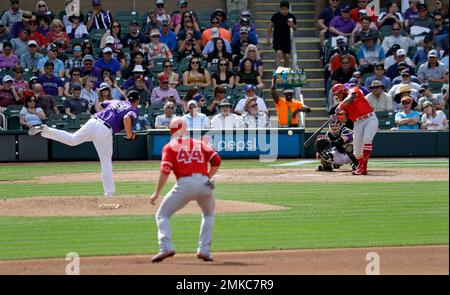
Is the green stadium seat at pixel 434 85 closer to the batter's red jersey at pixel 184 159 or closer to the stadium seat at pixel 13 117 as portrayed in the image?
the stadium seat at pixel 13 117

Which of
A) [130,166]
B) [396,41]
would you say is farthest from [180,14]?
[130,166]

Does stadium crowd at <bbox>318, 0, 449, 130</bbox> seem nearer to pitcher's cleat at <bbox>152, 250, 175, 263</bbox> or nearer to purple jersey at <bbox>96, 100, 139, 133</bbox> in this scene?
purple jersey at <bbox>96, 100, 139, 133</bbox>

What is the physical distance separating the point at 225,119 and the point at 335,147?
3859 millimetres

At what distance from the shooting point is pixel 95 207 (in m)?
16.4

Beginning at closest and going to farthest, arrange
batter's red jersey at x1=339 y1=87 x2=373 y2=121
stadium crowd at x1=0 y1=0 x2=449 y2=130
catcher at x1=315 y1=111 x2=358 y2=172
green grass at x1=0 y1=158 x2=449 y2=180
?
1. batter's red jersey at x1=339 y1=87 x2=373 y2=121
2. catcher at x1=315 y1=111 x2=358 y2=172
3. green grass at x1=0 y1=158 x2=449 y2=180
4. stadium crowd at x1=0 y1=0 x2=449 y2=130

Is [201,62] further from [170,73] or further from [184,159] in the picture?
[184,159]

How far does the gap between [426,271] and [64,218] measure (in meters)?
6.05

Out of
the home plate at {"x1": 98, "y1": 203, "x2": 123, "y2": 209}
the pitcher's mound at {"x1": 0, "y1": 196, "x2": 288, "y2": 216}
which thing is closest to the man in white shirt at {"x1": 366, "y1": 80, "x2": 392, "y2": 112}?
the pitcher's mound at {"x1": 0, "y1": 196, "x2": 288, "y2": 216}

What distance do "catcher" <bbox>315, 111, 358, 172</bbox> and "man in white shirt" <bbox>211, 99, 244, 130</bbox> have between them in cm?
356

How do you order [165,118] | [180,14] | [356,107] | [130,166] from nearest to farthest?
[356,107] < [130,166] < [165,118] < [180,14]

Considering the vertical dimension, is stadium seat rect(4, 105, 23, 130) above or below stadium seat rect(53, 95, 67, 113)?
below

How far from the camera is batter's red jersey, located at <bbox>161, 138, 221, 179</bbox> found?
38.0 feet

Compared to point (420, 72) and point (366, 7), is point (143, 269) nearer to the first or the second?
point (420, 72)

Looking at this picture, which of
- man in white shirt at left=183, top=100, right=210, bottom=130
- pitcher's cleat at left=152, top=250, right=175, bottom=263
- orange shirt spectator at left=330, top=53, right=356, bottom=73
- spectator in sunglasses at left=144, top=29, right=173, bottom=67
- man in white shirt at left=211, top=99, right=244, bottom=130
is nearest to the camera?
pitcher's cleat at left=152, top=250, right=175, bottom=263
